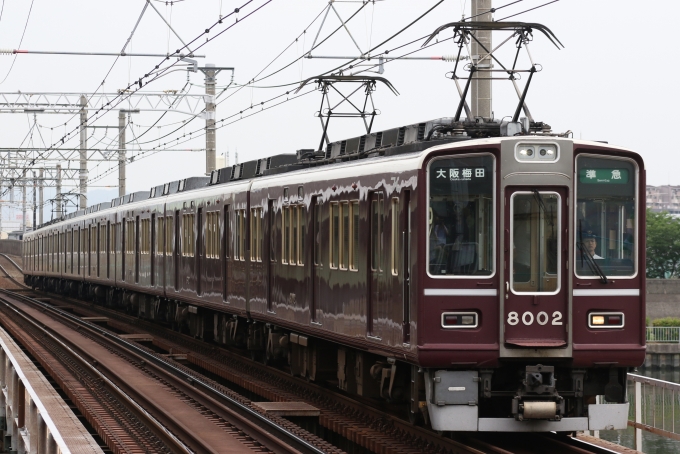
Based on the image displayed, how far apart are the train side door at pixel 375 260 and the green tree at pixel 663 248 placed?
69438mm

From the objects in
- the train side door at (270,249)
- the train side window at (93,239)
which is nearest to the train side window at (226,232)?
the train side door at (270,249)

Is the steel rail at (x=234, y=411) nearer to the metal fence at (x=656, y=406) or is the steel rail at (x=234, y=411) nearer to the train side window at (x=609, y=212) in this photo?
the train side window at (x=609, y=212)

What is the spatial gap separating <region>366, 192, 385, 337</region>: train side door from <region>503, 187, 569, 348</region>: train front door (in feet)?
5.34

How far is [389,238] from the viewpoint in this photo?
11.5m

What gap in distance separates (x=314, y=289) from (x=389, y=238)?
299 cm

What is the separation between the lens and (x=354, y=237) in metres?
12.8

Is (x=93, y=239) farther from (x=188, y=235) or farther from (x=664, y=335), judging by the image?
(x=664, y=335)

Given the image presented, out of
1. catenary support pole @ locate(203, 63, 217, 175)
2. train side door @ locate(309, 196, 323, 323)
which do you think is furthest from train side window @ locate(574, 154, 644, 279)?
catenary support pole @ locate(203, 63, 217, 175)

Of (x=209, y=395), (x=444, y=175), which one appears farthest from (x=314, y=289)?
(x=444, y=175)

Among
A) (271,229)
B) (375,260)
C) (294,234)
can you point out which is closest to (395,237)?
(375,260)

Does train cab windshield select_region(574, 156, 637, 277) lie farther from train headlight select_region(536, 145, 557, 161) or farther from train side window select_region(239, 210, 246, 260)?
train side window select_region(239, 210, 246, 260)

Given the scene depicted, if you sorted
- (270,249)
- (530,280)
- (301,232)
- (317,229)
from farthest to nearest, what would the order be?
(270,249) → (301,232) → (317,229) → (530,280)

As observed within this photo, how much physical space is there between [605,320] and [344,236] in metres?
3.44

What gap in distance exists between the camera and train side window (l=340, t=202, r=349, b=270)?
13.0 meters
